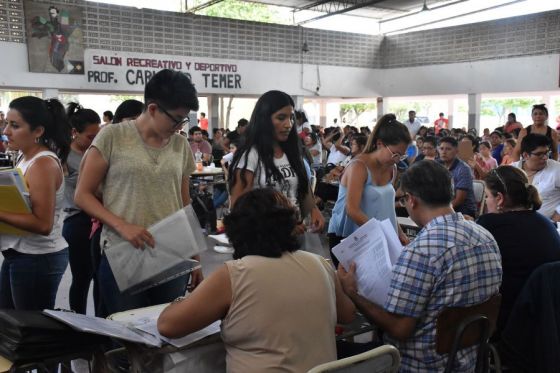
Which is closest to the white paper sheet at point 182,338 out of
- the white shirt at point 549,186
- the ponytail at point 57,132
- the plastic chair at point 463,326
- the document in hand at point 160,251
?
the document in hand at point 160,251

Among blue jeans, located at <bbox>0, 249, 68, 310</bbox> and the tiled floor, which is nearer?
blue jeans, located at <bbox>0, 249, 68, 310</bbox>

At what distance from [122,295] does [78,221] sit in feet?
3.83

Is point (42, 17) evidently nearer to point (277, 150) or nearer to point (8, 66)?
point (8, 66)

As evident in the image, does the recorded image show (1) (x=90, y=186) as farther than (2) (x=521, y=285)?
No

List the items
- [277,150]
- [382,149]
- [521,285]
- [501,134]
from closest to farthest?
[521,285] < [277,150] < [382,149] < [501,134]

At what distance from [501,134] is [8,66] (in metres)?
9.96

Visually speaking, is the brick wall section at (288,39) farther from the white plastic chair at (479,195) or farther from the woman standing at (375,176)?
the woman standing at (375,176)

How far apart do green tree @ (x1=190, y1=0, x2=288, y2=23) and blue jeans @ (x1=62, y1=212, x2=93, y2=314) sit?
1378cm

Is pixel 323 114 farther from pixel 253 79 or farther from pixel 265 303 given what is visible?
pixel 265 303

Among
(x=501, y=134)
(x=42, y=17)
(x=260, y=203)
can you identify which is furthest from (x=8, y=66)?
(x=260, y=203)

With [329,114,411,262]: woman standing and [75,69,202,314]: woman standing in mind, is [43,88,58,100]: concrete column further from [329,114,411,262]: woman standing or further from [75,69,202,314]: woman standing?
[75,69,202,314]: woman standing

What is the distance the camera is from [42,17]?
10.9 m

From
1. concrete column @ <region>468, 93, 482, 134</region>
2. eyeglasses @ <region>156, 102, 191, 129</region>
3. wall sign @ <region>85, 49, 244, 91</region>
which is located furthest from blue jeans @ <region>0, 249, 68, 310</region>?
concrete column @ <region>468, 93, 482, 134</region>

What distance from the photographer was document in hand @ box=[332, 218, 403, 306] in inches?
72.6
